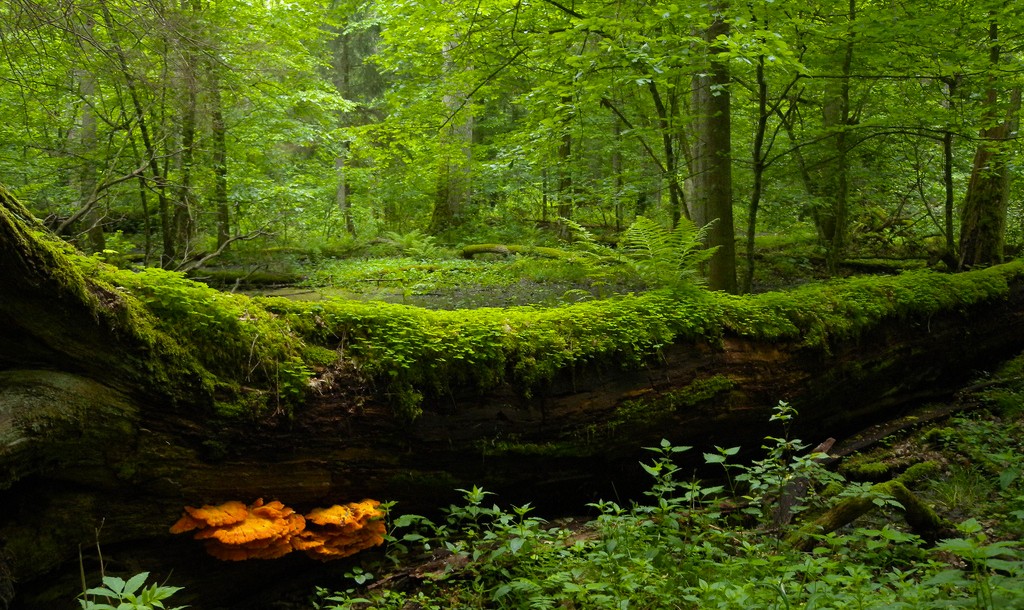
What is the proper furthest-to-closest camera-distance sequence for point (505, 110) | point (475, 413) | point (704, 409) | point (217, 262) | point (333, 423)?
point (505, 110)
point (217, 262)
point (704, 409)
point (475, 413)
point (333, 423)

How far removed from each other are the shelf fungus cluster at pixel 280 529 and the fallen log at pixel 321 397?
142mm

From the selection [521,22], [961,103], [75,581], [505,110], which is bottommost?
[75,581]

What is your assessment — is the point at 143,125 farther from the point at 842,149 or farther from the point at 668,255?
the point at 842,149

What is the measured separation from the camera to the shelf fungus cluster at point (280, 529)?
2984 millimetres

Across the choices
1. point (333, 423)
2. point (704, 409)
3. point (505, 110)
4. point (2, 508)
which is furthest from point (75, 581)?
point (505, 110)

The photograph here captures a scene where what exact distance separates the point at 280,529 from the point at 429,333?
1.51 meters

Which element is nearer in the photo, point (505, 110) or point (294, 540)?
point (294, 540)

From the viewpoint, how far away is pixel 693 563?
2.96 m

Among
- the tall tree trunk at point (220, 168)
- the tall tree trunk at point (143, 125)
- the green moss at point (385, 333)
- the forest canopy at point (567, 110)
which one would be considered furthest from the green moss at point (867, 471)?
the tall tree trunk at point (220, 168)

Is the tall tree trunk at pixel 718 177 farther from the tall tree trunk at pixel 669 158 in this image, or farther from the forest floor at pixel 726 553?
the forest floor at pixel 726 553

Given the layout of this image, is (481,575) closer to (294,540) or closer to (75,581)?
(294,540)

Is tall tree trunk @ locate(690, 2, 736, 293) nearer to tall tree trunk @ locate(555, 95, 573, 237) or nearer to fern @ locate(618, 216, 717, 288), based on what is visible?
tall tree trunk @ locate(555, 95, 573, 237)

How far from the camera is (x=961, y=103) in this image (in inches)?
313

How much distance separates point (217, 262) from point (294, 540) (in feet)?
36.3
